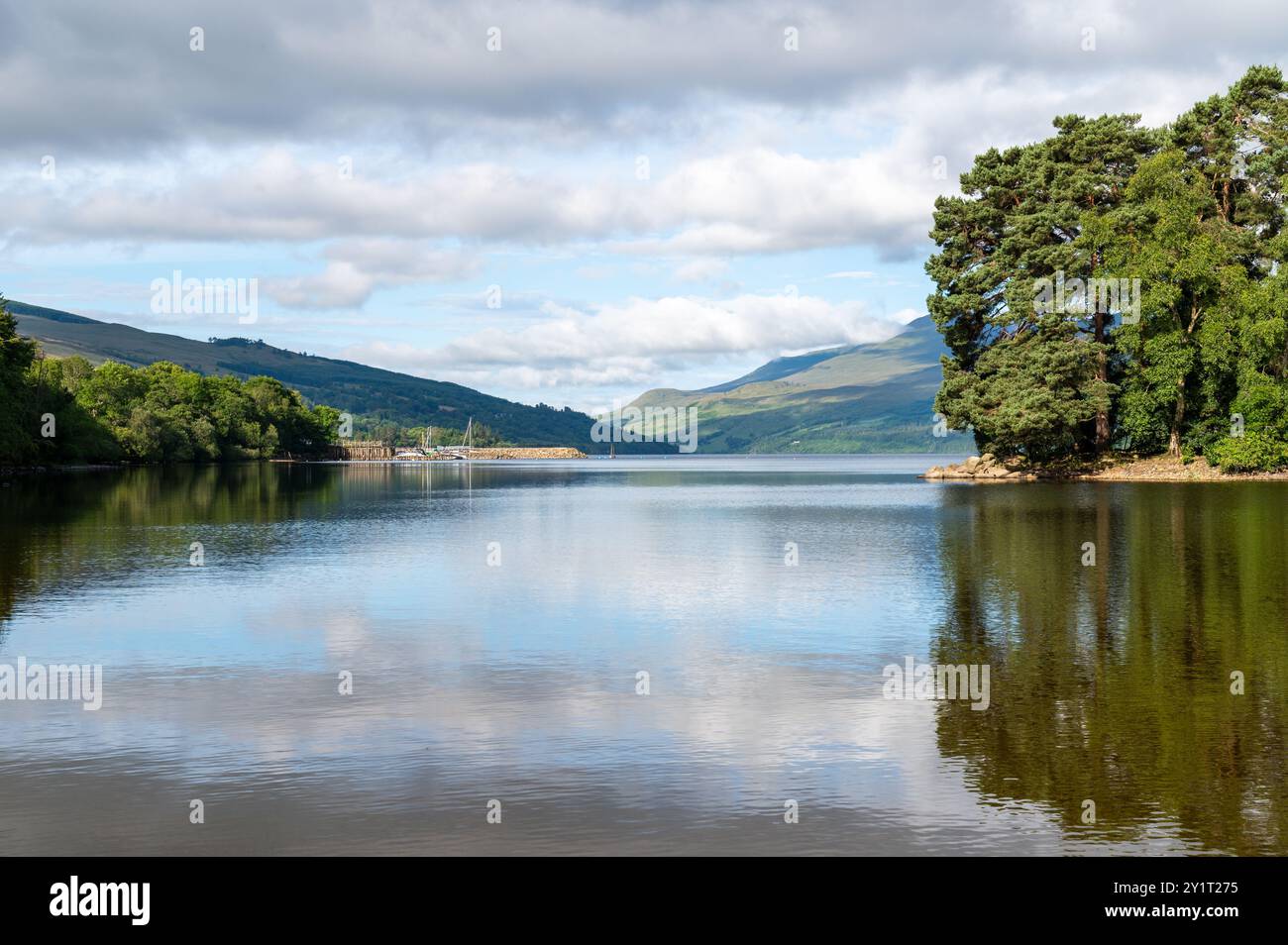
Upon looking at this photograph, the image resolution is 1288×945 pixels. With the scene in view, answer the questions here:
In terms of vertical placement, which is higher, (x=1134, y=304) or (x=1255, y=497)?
(x=1134, y=304)

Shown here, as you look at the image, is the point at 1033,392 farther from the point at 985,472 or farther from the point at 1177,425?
the point at 985,472

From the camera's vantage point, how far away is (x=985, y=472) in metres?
121

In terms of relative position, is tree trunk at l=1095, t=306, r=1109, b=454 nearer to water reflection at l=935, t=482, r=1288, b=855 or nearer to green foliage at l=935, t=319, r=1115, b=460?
green foliage at l=935, t=319, r=1115, b=460

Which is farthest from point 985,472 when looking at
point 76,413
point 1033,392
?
point 76,413

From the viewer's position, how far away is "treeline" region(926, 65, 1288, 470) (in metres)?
94.3

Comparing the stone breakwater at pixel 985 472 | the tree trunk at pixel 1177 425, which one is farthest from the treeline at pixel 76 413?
the tree trunk at pixel 1177 425

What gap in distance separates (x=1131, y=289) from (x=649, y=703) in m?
87.3

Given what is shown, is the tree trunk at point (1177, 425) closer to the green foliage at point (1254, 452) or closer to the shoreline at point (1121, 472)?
the shoreline at point (1121, 472)

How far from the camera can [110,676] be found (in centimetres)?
2162

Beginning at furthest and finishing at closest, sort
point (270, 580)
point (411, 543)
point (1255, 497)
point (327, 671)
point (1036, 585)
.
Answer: point (1255, 497) < point (411, 543) < point (270, 580) < point (1036, 585) < point (327, 671)

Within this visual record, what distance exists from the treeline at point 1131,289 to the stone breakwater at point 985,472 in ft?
8.44

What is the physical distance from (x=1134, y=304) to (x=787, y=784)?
9023 cm

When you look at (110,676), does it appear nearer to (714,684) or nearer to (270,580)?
(714,684)
